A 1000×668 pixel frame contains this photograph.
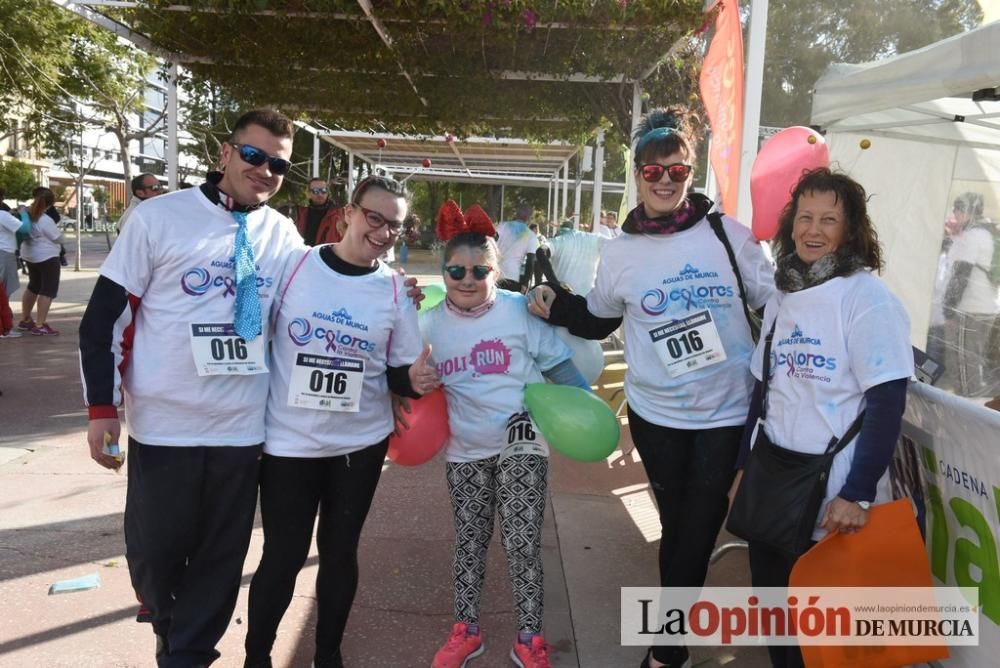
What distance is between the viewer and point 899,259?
5.91 meters

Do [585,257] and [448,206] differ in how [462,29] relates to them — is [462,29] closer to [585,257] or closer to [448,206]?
[585,257]

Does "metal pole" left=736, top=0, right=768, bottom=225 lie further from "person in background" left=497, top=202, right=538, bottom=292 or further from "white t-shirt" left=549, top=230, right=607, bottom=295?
"person in background" left=497, top=202, right=538, bottom=292

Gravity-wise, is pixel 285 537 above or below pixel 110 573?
above

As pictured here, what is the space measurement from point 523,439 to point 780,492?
35.9 inches

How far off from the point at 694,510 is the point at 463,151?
13389 mm

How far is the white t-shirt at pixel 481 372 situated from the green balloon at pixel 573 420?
0.09m

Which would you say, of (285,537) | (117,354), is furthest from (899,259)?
(117,354)

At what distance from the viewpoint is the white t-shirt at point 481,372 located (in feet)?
9.93

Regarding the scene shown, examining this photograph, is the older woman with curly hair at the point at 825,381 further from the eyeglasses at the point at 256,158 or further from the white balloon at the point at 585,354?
the eyeglasses at the point at 256,158

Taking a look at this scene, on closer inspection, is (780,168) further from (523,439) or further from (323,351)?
(323,351)

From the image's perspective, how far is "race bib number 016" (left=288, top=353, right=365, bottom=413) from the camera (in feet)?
8.77

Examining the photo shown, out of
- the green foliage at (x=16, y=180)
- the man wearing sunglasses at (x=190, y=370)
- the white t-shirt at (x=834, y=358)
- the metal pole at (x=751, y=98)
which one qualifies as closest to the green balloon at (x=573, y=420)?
the white t-shirt at (x=834, y=358)

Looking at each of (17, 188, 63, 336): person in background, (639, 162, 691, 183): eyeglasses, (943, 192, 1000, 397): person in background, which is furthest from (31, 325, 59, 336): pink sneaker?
(943, 192, 1000, 397): person in background

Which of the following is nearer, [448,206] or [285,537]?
[285,537]
